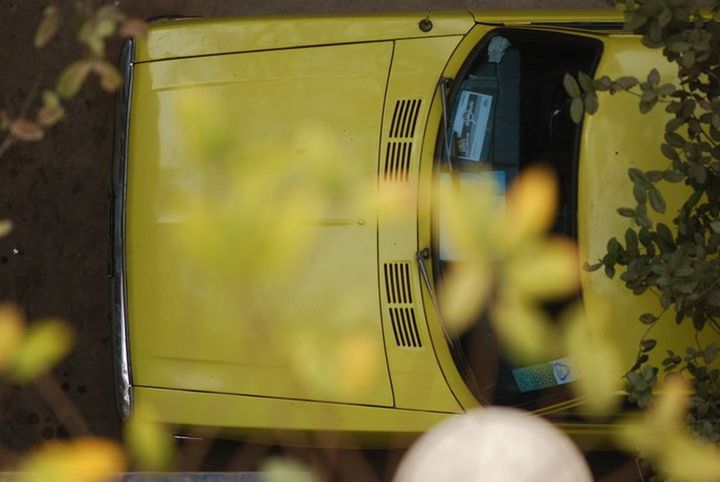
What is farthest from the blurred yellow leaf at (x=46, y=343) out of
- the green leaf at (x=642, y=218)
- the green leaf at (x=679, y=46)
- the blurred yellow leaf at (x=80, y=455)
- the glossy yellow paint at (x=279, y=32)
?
the green leaf at (x=679, y=46)

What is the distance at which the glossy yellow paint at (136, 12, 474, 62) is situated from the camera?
331 cm

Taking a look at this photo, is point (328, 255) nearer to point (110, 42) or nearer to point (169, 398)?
point (169, 398)

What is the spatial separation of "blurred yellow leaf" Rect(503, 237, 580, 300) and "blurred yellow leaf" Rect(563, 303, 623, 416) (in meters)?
0.09

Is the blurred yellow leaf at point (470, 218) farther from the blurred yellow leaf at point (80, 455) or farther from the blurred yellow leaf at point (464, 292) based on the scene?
the blurred yellow leaf at point (80, 455)

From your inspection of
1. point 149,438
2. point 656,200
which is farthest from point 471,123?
point 149,438

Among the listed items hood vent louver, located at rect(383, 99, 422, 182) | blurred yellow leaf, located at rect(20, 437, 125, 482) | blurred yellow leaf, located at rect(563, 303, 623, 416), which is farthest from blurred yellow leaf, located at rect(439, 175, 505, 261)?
blurred yellow leaf, located at rect(20, 437, 125, 482)

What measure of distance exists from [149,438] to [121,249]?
0.70 metres

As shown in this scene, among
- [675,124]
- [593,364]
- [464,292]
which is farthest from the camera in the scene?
[464,292]

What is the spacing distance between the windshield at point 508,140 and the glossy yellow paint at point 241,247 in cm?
28

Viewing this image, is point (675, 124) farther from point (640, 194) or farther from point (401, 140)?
point (401, 140)

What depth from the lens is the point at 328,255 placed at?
3.21m

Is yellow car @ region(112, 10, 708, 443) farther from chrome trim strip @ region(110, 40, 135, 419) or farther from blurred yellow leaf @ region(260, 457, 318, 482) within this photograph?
blurred yellow leaf @ region(260, 457, 318, 482)

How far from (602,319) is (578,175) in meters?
0.50

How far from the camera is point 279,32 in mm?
3350
